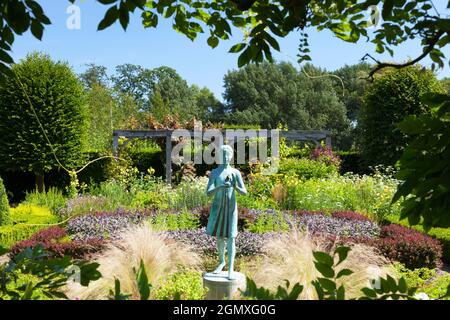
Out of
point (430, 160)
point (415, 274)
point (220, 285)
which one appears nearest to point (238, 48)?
point (430, 160)

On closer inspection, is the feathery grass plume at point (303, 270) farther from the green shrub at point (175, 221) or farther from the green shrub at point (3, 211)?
the green shrub at point (3, 211)

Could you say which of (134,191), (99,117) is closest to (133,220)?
(134,191)

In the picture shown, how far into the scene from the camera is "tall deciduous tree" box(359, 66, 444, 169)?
584 inches

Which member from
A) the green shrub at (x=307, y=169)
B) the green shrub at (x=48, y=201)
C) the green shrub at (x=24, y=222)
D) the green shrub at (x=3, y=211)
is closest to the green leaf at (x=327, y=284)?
the green shrub at (x=24, y=222)

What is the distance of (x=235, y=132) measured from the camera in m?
15.5

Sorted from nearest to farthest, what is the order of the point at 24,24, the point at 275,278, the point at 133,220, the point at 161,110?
1. the point at 24,24
2. the point at 275,278
3. the point at 133,220
4. the point at 161,110

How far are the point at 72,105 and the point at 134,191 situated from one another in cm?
406

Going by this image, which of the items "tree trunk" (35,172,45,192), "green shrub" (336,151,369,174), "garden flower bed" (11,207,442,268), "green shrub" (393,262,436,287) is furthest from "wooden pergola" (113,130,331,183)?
"green shrub" (393,262,436,287)

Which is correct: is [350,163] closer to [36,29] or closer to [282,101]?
[36,29]

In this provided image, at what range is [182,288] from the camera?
502cm

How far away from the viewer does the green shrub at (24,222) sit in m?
8.44

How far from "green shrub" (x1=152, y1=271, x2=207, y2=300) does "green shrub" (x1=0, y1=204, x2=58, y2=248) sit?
3.01 metres

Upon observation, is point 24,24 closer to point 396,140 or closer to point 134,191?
point 134,191

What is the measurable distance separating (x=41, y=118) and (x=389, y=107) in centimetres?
1042
